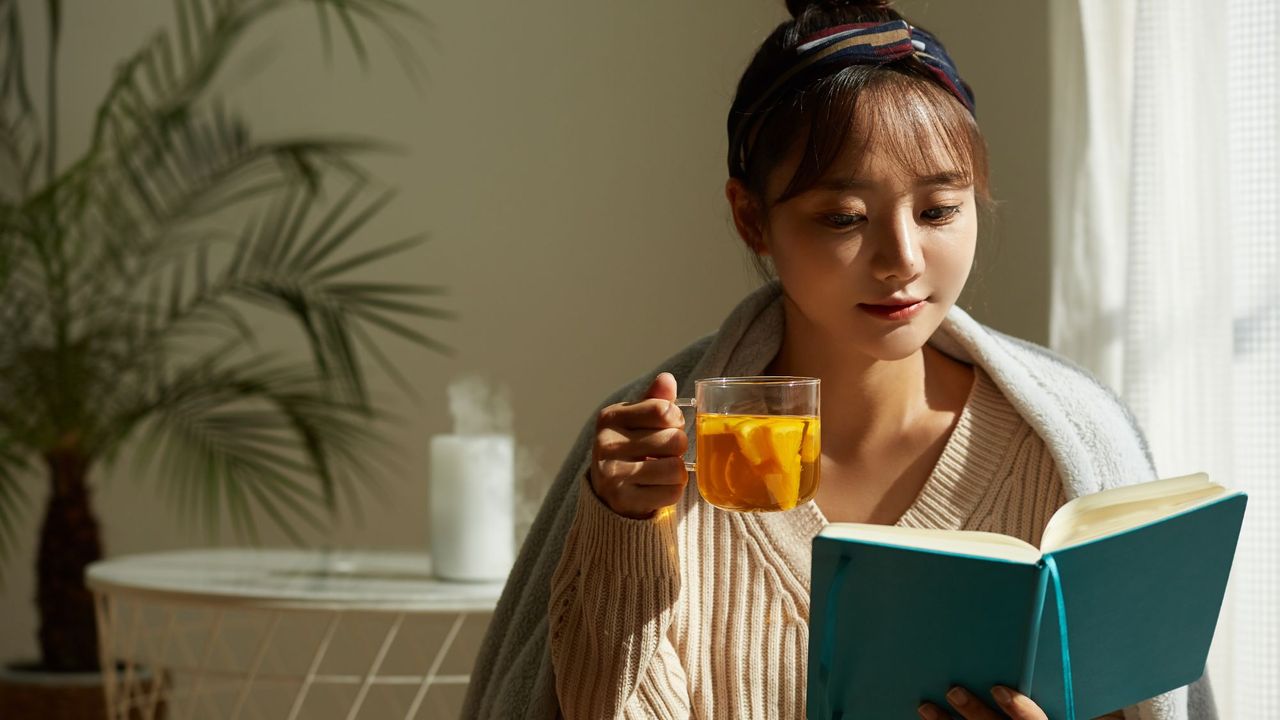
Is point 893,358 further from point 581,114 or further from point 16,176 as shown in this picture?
point 16,176

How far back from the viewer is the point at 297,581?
2.01 m

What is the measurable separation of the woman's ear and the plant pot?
186cm

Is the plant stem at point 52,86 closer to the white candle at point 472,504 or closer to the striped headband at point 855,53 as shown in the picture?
the white candle at point 472,504

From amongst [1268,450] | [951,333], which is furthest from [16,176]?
[1268,450]

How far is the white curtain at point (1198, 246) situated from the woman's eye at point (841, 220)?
813mm

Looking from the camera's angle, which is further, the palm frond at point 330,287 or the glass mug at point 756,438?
the palm frond at point 330,287

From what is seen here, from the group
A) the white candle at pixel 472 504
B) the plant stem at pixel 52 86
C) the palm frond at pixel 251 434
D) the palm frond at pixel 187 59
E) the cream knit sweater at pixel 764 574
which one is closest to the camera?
the cream knit sweater at pixel 764 574

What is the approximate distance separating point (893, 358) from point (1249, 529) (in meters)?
0.80

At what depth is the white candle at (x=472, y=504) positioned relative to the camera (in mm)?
1954

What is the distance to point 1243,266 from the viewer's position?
183 centimetres

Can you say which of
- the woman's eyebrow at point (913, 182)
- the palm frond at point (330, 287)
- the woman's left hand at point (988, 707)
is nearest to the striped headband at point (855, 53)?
the woman's eyebrow at point (913, 182)

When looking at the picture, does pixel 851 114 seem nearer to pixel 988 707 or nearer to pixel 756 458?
pixel 756 458

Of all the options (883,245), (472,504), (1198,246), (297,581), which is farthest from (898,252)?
(297,581)

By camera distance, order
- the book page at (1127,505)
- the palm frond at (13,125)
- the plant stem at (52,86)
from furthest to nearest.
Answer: the palm frond at (13,125) → the plant stem at (52,86) → the book page at (1127,505)
